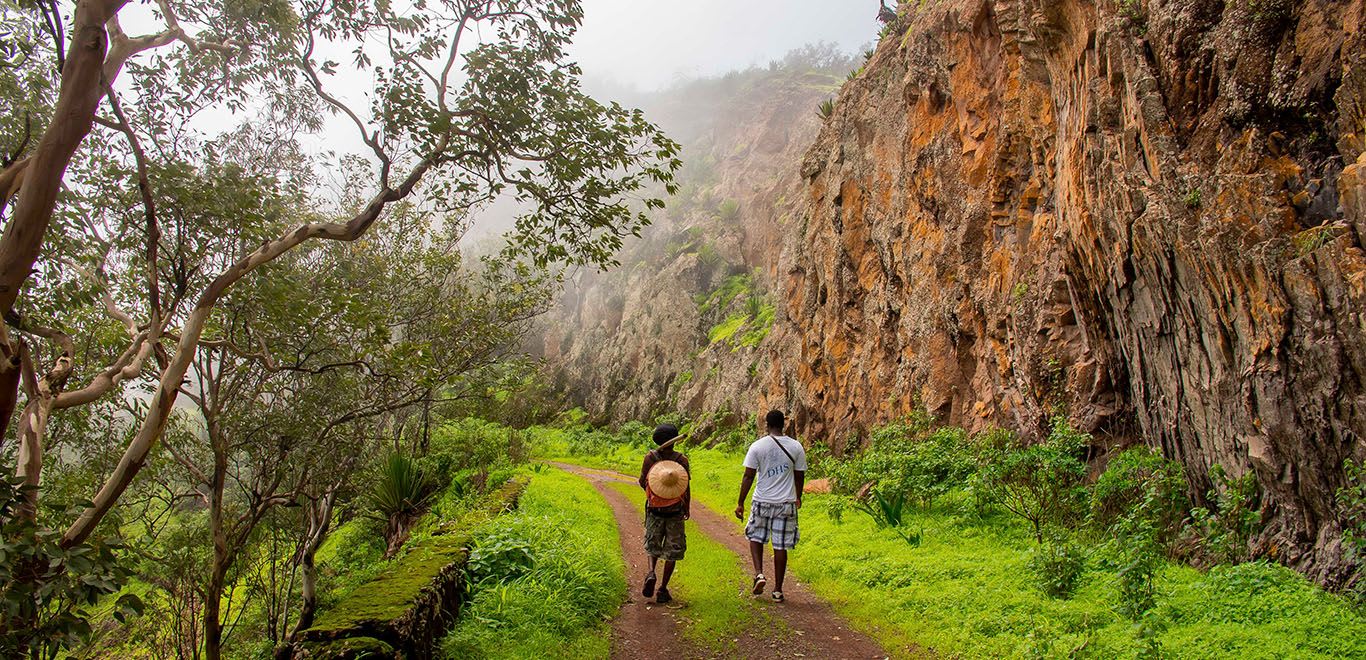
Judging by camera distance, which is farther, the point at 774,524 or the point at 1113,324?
the point at 1113,324

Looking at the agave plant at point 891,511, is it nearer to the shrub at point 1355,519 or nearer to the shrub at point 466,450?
the shrub at point 1355,519

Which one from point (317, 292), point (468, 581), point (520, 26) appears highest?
point (520, 26)

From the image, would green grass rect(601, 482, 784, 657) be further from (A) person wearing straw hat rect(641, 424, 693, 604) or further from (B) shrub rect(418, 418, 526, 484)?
(B) shrub rect(418, 418, 526, 484)

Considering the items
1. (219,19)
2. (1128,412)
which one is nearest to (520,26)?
(219,19)

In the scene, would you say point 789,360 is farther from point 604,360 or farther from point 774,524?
point 604,360

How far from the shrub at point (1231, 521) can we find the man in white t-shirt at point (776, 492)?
11.6 feet

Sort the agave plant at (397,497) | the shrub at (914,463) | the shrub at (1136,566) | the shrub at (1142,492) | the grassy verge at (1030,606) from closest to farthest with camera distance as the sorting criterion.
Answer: the grassy verge at (1030,606) → the shrub at (1136,566) → the shrub at (1142,492) → the shrub at (914,463) → the agave plant at (397,497)

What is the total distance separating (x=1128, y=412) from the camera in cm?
899

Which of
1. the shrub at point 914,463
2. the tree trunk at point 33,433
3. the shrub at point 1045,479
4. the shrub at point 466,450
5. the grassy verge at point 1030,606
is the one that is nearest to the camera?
the grassy verge at point 1030,606

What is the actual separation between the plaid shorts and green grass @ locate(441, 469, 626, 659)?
1.54 m

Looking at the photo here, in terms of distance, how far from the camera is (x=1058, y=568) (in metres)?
6.06

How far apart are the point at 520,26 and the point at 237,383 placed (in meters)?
6.04

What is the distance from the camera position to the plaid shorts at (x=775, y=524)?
670 centimetres

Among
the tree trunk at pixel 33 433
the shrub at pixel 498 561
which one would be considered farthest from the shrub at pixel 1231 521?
the tree trunk at pixel 33 433
